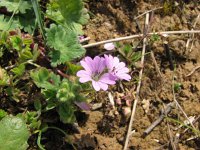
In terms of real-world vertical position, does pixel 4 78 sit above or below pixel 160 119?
above

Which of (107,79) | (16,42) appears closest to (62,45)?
(16,42)

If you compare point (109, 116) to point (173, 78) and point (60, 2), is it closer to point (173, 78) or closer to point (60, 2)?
point (173, 78)

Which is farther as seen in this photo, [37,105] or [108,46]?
[108,46]

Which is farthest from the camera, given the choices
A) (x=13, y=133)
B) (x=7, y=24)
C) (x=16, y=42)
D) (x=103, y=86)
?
(x=7, y=24)

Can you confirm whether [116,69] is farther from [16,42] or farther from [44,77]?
[16,42]

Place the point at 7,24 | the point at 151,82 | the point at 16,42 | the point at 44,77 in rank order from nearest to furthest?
the point at 44,77 < the point at 16,42 < the point at 7,24 < the point at 151,82

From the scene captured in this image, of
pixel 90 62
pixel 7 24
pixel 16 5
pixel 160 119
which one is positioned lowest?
pixel 160 119

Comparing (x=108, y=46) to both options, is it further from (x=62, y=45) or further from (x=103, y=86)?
(x=103, y=86)
